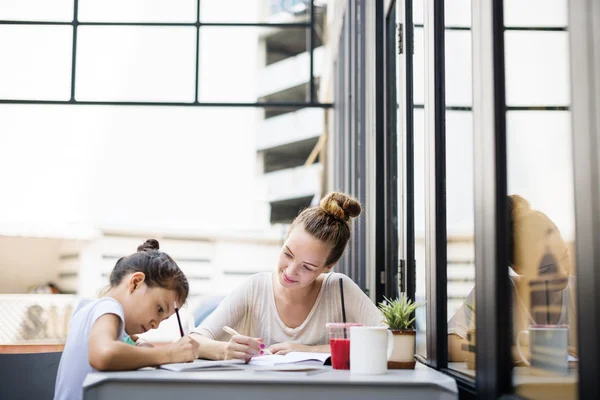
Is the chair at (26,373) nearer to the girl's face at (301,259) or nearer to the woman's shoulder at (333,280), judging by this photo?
the girl's face at (301,259)

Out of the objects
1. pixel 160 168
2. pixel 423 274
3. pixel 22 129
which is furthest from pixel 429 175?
pixel 160 168

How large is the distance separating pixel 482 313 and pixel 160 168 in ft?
80.1

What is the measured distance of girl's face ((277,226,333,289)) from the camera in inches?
82.0

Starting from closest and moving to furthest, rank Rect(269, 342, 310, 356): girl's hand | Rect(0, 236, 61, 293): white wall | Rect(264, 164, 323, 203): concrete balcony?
Rect(269, 342, 310, 356): girl's hand < Rect(0, 236, 61, 293): white wall < Rect(264, 164, 323, 203): concrete balcony

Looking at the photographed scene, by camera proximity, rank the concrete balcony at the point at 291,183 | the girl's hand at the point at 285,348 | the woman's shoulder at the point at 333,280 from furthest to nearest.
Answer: the concrete balcony at the point at 291,183 < the woman's shoulder at the point at 333,280 < the girl's hand at the point at 285,348

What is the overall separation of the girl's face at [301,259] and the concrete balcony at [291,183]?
2299 centimetres

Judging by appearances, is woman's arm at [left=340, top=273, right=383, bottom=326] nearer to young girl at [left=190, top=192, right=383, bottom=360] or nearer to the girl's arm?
young girl at [left=190, top=192, right=383, bottom=360]

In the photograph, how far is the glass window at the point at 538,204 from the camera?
113 cm

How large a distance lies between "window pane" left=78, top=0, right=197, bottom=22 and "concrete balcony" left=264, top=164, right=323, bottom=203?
2038 centimetres

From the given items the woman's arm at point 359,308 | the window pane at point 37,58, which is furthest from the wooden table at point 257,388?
the window pane at point 37,58

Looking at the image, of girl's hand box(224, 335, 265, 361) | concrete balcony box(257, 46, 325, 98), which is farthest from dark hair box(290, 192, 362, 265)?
concrete balcony box(257, 46, 325, 98)

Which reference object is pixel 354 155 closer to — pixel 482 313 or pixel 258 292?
pixel 258 292

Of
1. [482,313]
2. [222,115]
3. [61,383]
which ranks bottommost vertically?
[61,383]

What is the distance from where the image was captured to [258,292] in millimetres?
2223
